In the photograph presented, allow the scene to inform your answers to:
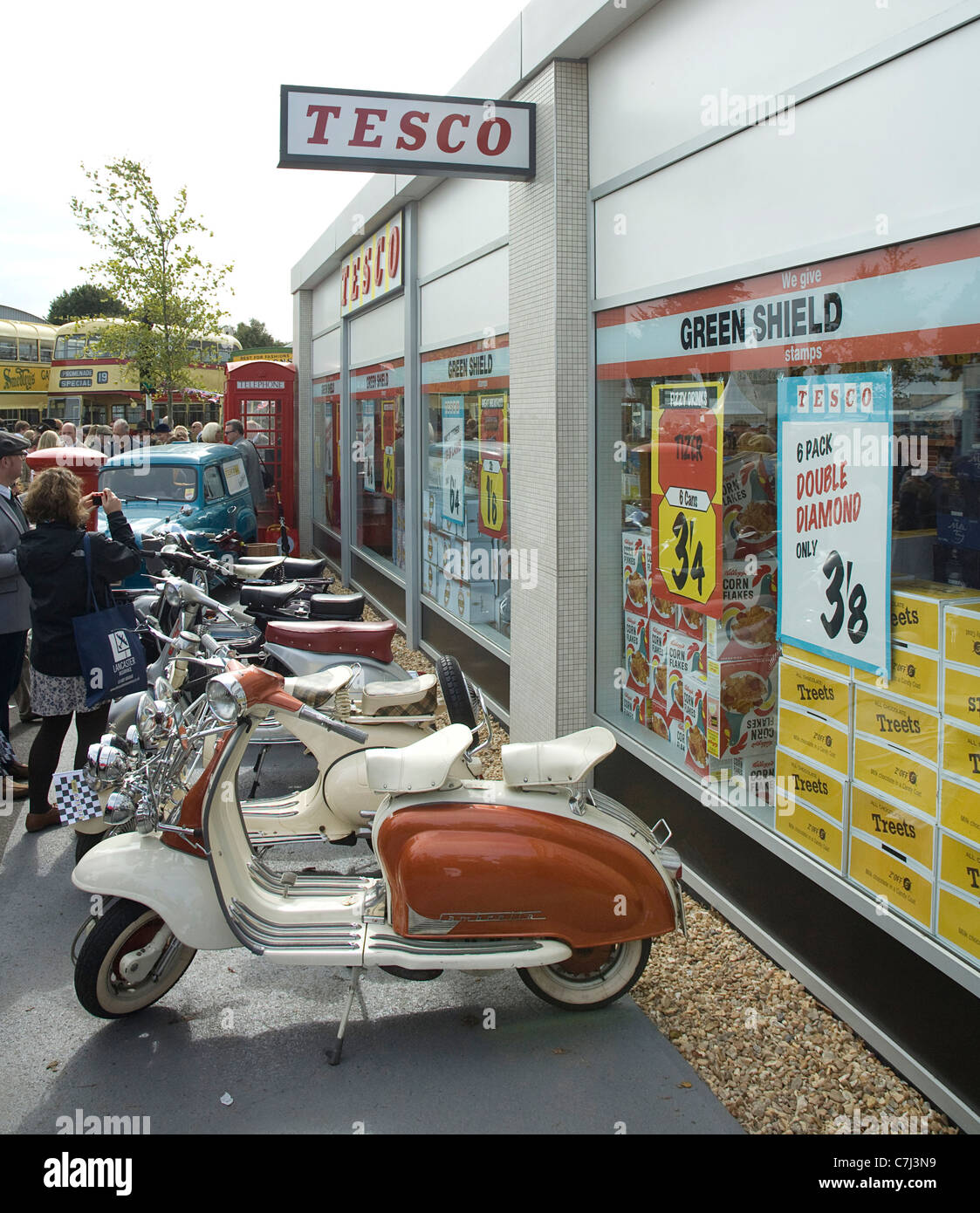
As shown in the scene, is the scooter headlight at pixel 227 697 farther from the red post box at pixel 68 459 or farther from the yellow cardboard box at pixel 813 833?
the red post box at pixel 68 459

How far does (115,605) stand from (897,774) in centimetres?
402

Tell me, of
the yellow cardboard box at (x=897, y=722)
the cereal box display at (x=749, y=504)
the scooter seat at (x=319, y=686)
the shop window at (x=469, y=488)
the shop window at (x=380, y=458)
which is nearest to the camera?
the yellow cardboard box at (x=897, y=722)

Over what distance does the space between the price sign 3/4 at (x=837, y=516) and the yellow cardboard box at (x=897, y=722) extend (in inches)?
4.3

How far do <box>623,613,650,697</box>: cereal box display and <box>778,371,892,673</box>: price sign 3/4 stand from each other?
1.47 metres

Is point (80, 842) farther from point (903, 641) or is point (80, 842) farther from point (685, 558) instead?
point (903, 641)

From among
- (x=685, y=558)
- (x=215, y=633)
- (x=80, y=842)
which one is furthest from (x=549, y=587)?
(x=80, y=842)

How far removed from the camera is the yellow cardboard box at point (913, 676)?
3488mm

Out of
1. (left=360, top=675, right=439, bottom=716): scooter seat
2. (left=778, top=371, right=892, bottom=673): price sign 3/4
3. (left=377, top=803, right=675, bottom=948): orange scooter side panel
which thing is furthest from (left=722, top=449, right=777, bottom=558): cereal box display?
(left=360, top=675, right=439, bottom=716): scooter seat

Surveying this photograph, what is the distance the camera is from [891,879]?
3697 mm

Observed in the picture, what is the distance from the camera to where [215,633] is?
7016 millimetres

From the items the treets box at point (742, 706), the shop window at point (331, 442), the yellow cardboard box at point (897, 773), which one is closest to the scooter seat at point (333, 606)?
the treets box at point (742, 706)

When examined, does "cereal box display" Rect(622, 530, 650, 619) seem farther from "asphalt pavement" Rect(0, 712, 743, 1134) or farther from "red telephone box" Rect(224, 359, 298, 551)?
"red telephone box" Rect(224, 359, 298, 551)

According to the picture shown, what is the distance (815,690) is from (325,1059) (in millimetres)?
2143
